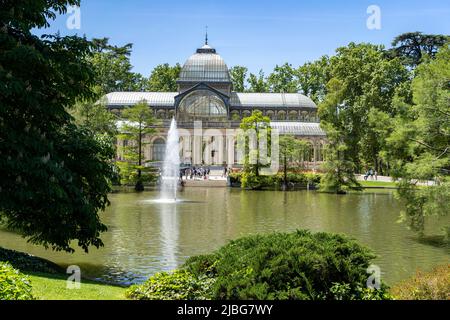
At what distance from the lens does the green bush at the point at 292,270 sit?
864cm

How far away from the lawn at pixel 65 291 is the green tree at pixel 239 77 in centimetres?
8584

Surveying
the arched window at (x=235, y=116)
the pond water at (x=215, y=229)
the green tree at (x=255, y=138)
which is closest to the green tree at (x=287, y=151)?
the green tree at (x=255, y=138)

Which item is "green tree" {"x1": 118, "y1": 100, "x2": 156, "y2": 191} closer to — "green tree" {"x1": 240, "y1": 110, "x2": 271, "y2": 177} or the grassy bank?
"green tree" {"x1": 240, "y1": 110, "x2": 271, "y2": 177}

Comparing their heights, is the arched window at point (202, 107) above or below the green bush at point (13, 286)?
above

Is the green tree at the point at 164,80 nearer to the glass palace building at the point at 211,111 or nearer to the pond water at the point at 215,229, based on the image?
the glass palace building at the point at 211,111

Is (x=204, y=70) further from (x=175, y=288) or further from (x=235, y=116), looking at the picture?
(x=175, y=288)

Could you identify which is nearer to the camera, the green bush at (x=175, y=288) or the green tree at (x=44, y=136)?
the green bush at (x=175, y=288)

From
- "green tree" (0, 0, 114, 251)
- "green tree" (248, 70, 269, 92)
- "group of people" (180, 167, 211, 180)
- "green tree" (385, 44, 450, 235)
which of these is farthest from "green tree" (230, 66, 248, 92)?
"green tree" (0, 0, 114, 251)

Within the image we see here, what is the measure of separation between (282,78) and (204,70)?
774 inches

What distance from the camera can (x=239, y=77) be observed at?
9606 centimetres

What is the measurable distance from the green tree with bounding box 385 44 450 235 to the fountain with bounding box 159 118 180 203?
17.0 meters

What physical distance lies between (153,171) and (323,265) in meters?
43.4

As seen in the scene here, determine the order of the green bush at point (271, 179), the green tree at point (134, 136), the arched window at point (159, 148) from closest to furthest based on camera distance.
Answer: the green tree at point (134, 136)
the green bush at point (271, 179)
the arched window at point (159, 148)
